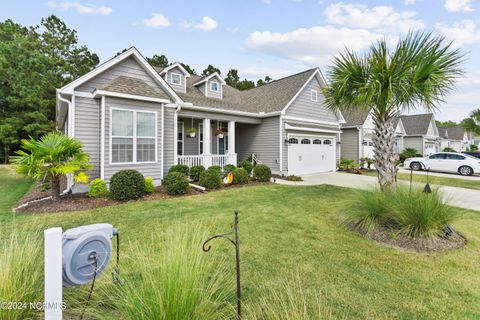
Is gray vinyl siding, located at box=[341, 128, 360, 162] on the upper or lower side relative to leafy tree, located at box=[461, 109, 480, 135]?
lower

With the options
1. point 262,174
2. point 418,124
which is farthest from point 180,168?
point 418,124

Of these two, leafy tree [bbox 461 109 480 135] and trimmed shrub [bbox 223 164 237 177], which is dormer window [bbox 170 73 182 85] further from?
leafy tree [bbox 461 109 480 135]

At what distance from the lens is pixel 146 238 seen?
14.7ft

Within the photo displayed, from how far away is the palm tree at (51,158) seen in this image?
6648 mm

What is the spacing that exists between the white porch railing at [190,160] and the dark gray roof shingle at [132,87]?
3030 mm

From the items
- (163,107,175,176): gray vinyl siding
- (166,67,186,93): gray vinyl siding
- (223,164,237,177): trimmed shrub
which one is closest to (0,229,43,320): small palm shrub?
(163,107,175,176): gray vinyl siding

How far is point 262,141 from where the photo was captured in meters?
14.9

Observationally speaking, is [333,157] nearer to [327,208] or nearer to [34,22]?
[327,208]

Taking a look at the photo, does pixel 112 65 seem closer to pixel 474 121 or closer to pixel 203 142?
pixel 203 142

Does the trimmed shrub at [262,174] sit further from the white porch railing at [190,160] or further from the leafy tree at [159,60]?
the leafy tree at [159,60]

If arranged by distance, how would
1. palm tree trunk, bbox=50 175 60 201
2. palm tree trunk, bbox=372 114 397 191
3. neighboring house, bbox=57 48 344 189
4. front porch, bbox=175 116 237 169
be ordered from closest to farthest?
1. palm tree trunk, bbox=372 114 397 191
2. palm tree trunk, bbox=50 175 60 201
3. neighboring house, bbox=57 48 344 189
4. front porch, bbox=175 116 237 169

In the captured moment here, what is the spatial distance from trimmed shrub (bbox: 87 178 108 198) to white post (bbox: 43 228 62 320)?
6980 millimetres

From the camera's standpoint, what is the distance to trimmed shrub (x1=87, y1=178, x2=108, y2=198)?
25.4ft

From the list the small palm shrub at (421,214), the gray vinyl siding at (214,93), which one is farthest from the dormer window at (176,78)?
the small palm shrub at (421,214)
